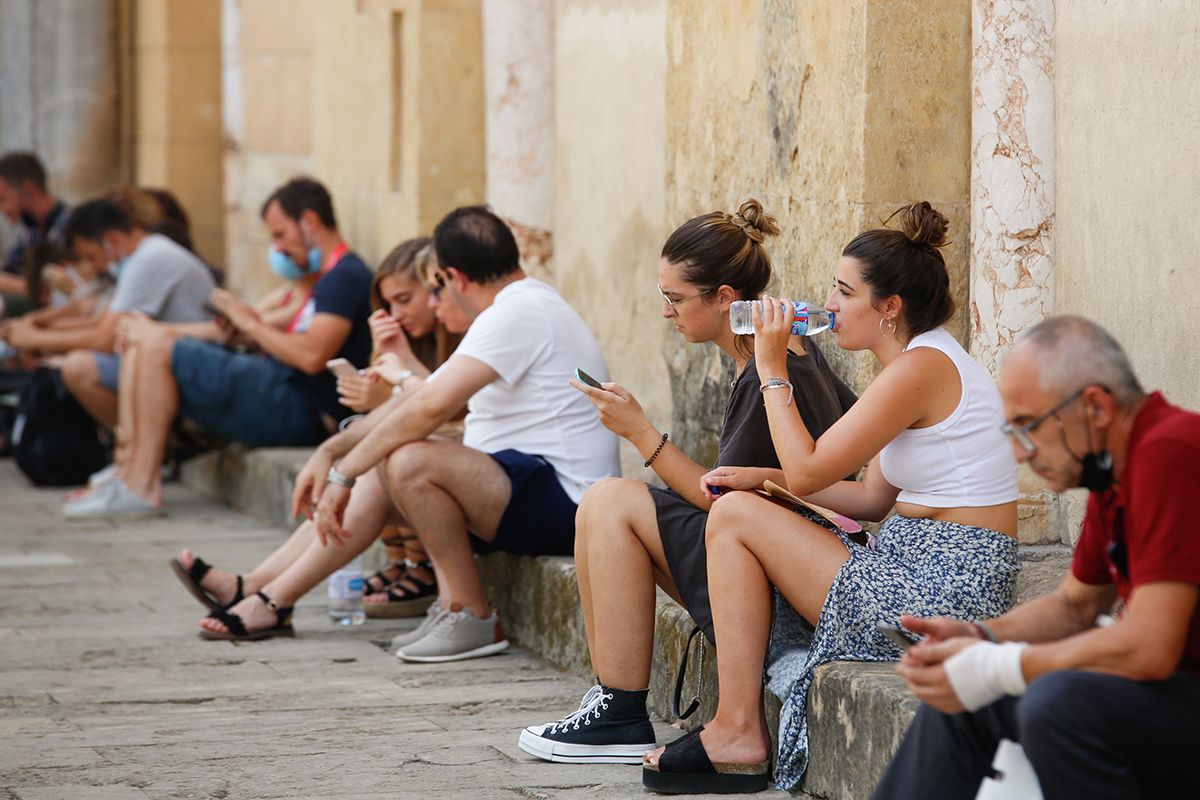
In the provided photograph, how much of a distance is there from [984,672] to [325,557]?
314 centimetres

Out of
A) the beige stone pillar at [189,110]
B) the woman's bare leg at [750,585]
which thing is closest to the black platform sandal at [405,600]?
the woman's bare leg at [750,585]

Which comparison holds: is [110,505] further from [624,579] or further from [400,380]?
[624,579]

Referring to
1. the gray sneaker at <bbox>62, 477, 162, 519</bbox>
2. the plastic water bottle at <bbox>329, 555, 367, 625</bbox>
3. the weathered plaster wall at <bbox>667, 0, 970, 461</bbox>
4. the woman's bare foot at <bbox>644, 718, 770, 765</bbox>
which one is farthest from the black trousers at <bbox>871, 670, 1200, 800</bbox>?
the gray sneaker at <bbox>62, 477, 162, 519</bbox>

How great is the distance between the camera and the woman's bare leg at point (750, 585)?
3832 millimetres

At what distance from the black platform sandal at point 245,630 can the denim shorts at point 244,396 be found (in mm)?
2316

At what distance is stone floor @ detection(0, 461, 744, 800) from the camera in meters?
4.12

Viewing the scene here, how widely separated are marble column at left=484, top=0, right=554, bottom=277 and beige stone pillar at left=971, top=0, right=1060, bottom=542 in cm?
295

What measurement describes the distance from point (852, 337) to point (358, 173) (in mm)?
5372

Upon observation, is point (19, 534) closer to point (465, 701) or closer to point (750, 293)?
point (465, 701)

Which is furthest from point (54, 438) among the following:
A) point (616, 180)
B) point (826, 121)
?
point (826, 121)

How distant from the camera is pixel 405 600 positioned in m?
6.09

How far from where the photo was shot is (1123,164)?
443cm

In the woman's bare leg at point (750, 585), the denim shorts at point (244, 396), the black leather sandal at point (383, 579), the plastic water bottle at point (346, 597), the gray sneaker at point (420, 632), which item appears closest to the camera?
the woman's bare leg at point (750, 585)

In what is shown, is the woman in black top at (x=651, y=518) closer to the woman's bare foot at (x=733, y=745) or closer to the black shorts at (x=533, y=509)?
the woman's bare foot at (x=733, y=745)
